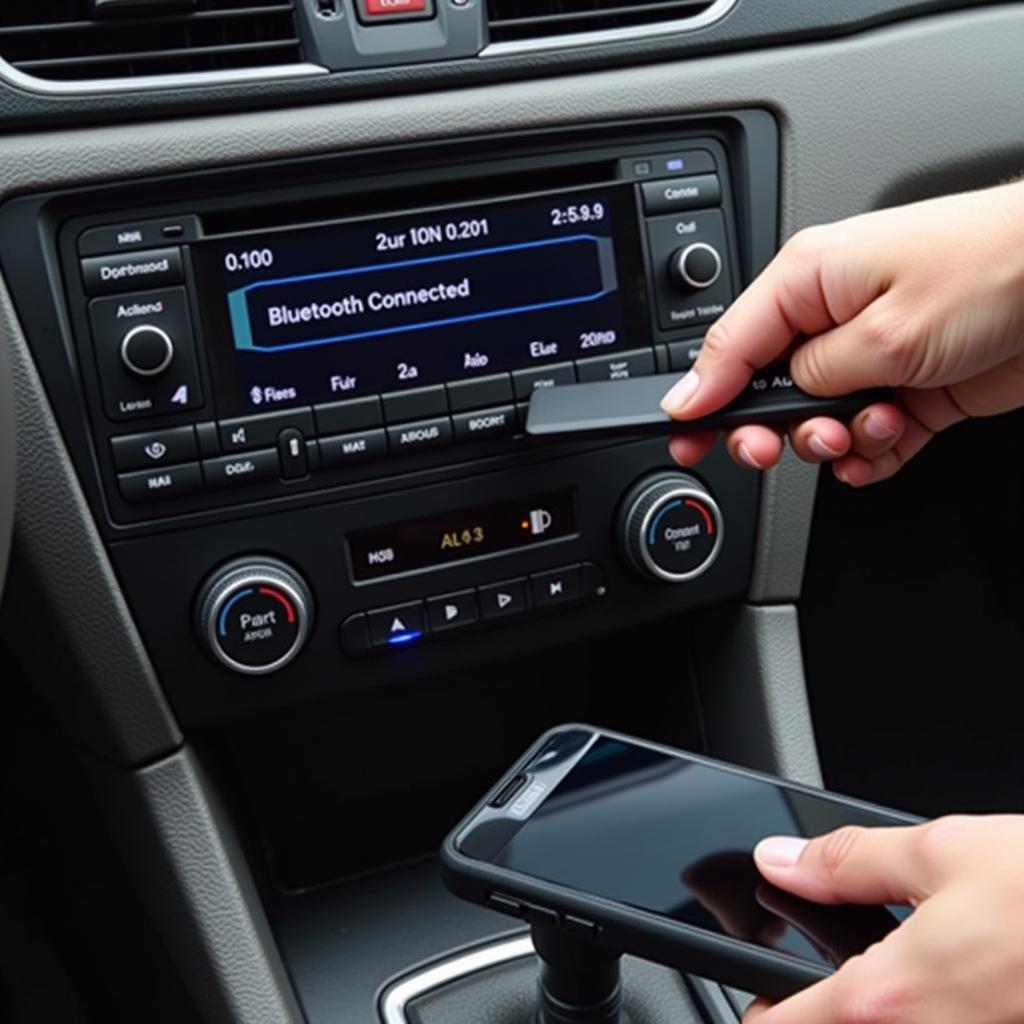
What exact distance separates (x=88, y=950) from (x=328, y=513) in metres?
0.52

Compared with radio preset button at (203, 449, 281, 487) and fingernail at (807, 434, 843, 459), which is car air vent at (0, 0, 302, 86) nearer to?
radio preset button at (203, 449, 281, 487)

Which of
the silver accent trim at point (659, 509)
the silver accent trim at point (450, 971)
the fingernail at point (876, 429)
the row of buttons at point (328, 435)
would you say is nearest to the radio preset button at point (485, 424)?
the row of buttons at point (328, 435)

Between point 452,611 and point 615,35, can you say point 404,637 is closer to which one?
point 452,611

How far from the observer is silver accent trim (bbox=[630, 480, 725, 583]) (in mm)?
965

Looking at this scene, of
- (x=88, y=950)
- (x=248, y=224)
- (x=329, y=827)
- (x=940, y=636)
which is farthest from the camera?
(x=940, y=636)

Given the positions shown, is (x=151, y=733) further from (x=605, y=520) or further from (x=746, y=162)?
(x=746, y=162)

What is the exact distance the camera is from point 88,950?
1.23m

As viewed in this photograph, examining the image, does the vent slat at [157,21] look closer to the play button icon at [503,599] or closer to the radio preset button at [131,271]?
the radio preset button at [131,271]

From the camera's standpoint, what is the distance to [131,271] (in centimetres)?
85

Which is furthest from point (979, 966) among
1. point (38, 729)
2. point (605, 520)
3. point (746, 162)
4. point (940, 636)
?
point (940, 636)

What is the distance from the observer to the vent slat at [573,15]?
35.7 inches

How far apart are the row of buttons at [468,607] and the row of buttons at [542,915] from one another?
0.67 feet

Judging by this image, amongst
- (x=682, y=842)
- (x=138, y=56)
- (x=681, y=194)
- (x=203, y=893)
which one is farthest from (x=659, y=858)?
(x=138, y=56)

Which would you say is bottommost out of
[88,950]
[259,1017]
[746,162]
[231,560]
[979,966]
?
[88,950]
